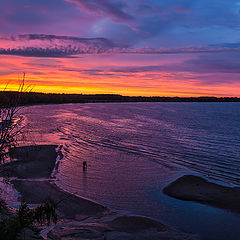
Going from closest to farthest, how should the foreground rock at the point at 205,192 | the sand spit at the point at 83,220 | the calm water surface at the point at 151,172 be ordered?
the sand spit at the point at 83,220 < the calm water surface at the point at 151,172 < the foreground rock at the point at 205,192

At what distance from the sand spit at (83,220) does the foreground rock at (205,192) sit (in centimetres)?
411

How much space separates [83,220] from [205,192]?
793cm

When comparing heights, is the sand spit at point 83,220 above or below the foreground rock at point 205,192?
below

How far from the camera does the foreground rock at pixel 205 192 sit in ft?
46.9

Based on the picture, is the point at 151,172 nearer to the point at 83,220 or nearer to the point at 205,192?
the point at 205,192

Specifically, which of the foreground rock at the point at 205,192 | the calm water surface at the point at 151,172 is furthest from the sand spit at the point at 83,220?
the foreground rock at the point at 205,192

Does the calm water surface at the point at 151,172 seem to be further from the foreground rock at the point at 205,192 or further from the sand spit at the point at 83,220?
the sand spit at the point at 83,220

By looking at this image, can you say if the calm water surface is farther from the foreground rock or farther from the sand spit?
the sand spit


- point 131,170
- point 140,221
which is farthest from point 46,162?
point 140,221

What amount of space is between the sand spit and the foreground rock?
411cm

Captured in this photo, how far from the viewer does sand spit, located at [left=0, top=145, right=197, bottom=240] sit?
10352 millimetres

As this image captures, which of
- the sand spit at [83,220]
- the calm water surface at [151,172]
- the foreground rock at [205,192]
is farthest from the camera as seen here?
the foreground rock at [205,192]

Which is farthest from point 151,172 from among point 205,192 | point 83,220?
point 83,220

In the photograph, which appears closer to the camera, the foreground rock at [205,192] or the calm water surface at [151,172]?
the calm water surface at [151,172]
